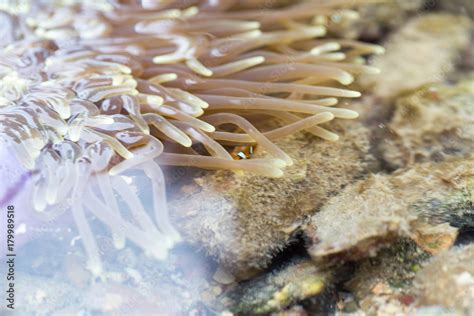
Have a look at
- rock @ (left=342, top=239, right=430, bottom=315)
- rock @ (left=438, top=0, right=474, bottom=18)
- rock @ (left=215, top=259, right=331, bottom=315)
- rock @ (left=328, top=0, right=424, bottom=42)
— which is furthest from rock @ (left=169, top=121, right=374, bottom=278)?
rock @ (left=438, top=0, right=474, bottom=18)

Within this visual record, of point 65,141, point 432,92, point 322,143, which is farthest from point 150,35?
point 432,92

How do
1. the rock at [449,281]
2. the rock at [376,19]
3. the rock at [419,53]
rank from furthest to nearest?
the rock at [376,19], the rock at [419,53], the rock at [449,281]

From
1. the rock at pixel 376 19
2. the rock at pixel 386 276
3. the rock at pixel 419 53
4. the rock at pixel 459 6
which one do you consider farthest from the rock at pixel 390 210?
the rock at pixel 459 6

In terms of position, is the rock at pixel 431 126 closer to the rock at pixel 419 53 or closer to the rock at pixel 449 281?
the rock at pixel 419 53

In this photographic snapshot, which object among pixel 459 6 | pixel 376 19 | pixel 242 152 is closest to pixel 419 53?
pixel 376 19

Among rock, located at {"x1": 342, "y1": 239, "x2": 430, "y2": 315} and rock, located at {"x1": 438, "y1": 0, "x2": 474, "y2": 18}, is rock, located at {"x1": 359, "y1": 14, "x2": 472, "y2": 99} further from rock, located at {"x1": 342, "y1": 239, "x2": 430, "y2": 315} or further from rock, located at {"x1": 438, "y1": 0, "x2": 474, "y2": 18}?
rock, located at {"x1": 342, "y1": 239, "x2": 430, "y2": 315}
